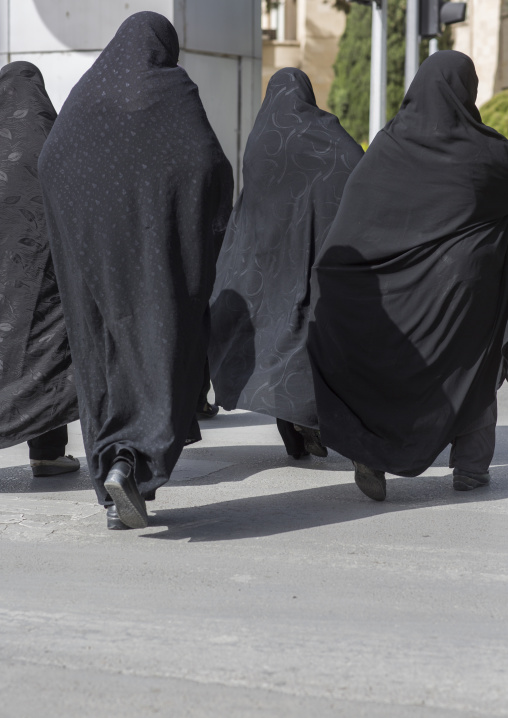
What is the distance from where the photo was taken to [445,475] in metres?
5.68

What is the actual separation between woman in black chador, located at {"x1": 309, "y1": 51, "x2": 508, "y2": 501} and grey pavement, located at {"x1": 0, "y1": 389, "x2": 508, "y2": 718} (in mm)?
345

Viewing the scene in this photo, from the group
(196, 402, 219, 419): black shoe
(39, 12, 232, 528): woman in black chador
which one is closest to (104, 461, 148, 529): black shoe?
(39, 12, 232, 528): woman in black chador

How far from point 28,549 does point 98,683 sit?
1402 mm

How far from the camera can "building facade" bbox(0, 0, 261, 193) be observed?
34.7 feet

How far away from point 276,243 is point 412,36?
5.93 metres

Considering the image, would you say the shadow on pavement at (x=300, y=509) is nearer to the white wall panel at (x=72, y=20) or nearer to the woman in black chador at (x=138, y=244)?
the woman in black chador at (x=138, y=244)

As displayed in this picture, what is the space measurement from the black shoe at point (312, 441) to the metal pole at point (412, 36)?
5.45m

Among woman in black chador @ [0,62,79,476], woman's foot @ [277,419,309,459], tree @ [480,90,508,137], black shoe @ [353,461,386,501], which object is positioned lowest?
woman's foot @ [277,419,309,459]

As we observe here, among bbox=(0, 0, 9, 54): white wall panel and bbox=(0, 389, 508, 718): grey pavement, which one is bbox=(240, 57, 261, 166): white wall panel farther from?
bbox=(0, 389, 508, 718): grey pavement

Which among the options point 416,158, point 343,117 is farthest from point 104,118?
point 343,117

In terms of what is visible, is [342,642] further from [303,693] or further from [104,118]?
[104,118]

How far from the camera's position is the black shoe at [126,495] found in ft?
13.9

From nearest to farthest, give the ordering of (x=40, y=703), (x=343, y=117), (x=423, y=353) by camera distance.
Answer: (x=40, y=703), (x=423, y=353), (x=343, y=117)

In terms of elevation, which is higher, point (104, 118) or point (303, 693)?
point (104, 118)
